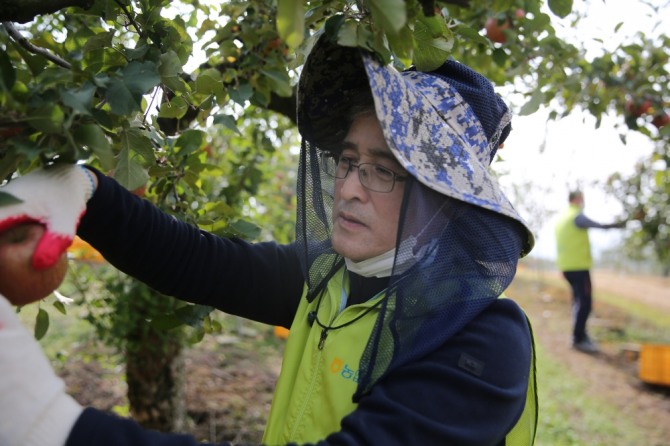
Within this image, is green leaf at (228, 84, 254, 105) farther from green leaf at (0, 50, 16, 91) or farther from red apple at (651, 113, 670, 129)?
red apple at (651, 113, 670, 129)

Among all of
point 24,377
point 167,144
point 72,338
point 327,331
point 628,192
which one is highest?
point 24,377

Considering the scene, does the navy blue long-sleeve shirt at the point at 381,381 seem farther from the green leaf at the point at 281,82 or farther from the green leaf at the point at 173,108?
the green leaf at the point at 281,82

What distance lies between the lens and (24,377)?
742 mm

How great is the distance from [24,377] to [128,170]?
1.62 ft

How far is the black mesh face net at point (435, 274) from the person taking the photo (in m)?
1.06

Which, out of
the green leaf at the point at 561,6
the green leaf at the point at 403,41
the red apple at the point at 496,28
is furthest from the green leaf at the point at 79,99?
the red apple at the point at 496,28

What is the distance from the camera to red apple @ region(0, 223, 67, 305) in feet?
2.69

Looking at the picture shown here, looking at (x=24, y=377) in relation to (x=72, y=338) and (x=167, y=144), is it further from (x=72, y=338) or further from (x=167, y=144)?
(x=72, y=338)

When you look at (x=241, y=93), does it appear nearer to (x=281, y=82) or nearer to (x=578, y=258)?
(x=281, y=82)

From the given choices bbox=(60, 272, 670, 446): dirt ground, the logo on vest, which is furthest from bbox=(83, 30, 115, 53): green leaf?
bbox=(60, 272, 670, 446): dirt ground

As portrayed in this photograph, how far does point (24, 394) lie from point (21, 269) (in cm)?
18

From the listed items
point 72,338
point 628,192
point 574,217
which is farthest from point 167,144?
point 628,192

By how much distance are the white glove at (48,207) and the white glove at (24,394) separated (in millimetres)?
112

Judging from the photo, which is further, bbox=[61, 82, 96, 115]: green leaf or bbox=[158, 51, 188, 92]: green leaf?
bbox=[158, 51, 188, 92]: green leaf
